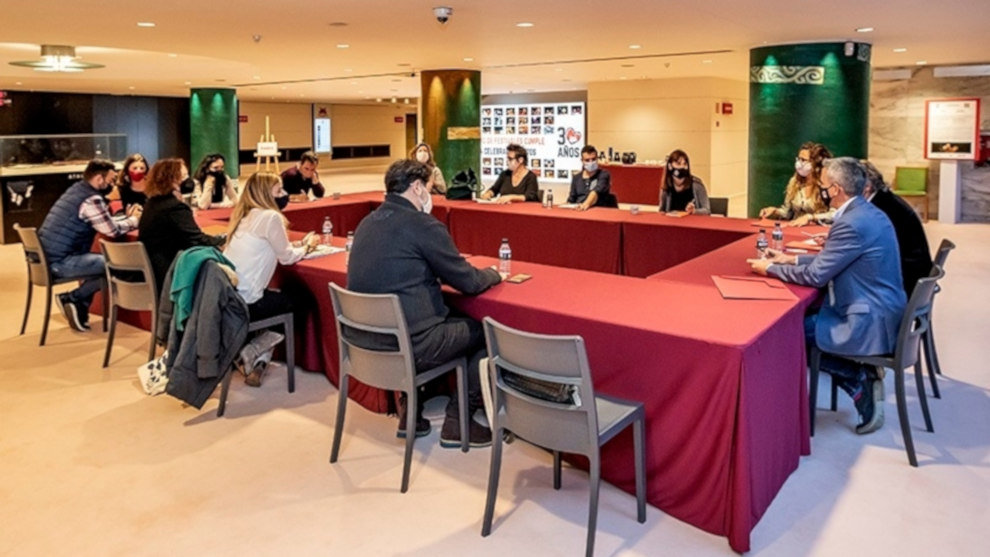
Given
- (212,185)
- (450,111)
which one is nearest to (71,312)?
(212,185)

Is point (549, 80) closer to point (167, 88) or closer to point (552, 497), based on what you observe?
point (167, 88)

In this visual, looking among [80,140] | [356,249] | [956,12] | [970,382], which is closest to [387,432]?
[356,249]

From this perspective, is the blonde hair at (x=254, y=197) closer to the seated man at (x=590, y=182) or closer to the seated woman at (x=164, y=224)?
the seated woman at (x=164, y=224)

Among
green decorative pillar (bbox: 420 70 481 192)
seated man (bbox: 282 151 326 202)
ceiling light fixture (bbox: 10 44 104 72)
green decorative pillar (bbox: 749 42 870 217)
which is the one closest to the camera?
seated man (bbox: 282 151 326 202)

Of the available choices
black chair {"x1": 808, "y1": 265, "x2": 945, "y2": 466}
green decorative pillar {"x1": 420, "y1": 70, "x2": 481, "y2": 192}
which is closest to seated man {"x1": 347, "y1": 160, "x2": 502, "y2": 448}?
black chair {"x1": 808, "y1": 265, "x2": 945, "y2": 466}

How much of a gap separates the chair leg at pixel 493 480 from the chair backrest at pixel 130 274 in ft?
9.29

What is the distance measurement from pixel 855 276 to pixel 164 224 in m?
3.87

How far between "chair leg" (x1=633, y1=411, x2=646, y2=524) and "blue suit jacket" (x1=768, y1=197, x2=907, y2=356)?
1.23m

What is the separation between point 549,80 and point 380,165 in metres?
14.2

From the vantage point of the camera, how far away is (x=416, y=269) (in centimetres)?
333

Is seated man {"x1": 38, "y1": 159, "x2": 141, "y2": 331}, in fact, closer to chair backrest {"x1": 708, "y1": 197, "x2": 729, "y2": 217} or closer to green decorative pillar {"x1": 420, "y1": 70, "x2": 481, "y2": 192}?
chair backrest {"x1": 708, "y1": 197, "x2": 729, "y2": 217}

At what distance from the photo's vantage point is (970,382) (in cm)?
450

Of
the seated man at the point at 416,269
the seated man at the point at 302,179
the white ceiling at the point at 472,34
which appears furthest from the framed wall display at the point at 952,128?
the seated man at the point at 416,269

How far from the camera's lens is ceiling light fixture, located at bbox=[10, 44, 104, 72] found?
9.79 m
